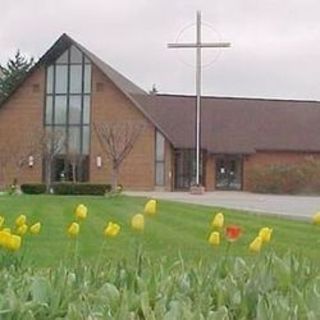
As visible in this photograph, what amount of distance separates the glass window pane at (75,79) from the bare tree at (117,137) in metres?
2.95

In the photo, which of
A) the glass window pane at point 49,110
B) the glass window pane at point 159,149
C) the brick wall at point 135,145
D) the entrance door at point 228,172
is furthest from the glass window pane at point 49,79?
the entrance door at point 228,172

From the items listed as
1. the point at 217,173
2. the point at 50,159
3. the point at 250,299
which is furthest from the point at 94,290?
the point at 217,173

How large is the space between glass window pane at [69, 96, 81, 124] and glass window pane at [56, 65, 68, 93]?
851mm

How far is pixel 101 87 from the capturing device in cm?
5516

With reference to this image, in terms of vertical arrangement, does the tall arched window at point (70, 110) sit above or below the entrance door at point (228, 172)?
above

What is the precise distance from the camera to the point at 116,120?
54.3 m

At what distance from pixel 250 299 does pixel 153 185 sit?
165ft

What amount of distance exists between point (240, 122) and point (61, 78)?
13273 millimetres

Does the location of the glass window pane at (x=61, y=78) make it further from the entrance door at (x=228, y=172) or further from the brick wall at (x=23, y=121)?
the entrance door at (x=228, y=172)

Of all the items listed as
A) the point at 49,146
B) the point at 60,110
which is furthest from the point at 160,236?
the point at 60,110

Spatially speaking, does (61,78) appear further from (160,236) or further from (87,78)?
(160,236)

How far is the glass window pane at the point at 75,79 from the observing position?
180 feet

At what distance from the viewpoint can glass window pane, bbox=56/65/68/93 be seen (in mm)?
55000

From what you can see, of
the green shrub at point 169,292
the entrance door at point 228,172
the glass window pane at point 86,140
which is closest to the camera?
the green shrub at point 169,292
